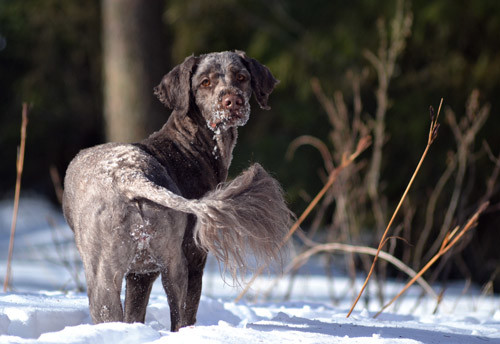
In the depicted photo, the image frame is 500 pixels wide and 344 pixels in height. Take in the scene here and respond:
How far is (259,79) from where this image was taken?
3.05 meters

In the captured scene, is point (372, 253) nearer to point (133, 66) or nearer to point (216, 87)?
point (216, 87)

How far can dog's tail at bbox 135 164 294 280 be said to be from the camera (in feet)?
7.43

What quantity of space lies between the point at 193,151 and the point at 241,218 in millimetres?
620

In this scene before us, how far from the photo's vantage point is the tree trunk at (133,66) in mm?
6211

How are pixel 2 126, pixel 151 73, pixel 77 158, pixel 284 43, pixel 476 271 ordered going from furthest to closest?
pixel 2 126 → pixel 284 43 → pixel 476 271 → pixel 151 73 → pixel 77 158

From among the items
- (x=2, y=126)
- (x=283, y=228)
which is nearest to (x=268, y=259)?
(x=283, y=228)

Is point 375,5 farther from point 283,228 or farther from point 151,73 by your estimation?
point 283,228

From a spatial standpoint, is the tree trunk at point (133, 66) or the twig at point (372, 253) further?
the tree trunk at point (133, 66)

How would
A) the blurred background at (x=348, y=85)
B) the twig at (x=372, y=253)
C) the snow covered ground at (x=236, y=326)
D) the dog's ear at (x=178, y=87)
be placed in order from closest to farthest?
the snow covered ground at (x=236, y=326) → the dog's ear at (x=178, y=87) → the twig at (x=372, y=253) → the blurred background at (x=348, y=85)

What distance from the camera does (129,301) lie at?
8.96 ft

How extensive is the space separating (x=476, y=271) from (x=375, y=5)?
361 centimetres

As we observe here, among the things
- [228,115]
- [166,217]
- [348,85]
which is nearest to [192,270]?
[166,217]

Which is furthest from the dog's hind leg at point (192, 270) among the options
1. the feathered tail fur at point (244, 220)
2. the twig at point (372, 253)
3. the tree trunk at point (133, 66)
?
the tree trunk at point (133, 66)

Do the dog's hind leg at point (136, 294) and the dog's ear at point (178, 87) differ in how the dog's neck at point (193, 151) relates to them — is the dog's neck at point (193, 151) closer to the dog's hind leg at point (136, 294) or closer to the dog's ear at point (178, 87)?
the dog's ear at point (178, 87)
